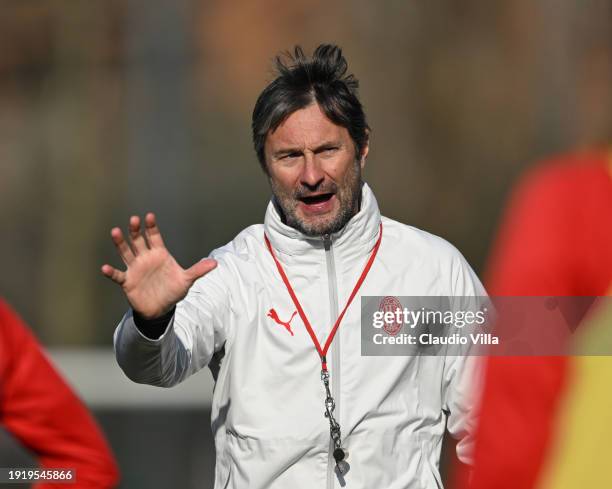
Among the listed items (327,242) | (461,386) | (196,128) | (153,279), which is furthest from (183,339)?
(196,128)

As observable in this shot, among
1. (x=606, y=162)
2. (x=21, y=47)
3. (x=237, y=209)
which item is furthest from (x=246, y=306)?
(x=21, y=47)

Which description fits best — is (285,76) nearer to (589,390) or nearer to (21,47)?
(589,390)

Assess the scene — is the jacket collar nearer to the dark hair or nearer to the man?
the man

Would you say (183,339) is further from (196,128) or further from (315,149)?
(196,128)

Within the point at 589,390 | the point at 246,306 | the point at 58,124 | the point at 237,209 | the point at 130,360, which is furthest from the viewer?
the point at 58,124

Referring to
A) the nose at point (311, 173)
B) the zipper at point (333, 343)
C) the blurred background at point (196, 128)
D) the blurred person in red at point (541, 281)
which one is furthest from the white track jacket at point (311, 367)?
the blurred background at point (196, 128)

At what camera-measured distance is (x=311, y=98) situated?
3375 mm

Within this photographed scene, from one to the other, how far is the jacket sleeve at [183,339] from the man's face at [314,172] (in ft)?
0.85

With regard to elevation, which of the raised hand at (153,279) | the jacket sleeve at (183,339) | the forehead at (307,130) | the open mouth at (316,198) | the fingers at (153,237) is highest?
the forehead at (307,130)

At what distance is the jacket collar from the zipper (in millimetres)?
18

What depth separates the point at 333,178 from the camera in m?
3.30

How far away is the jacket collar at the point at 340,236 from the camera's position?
3.27 m

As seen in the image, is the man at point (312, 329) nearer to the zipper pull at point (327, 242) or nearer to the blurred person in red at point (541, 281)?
the zipper pull at point (327, 242)

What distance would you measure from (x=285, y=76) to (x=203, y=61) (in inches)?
138
